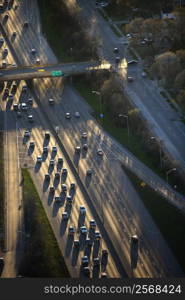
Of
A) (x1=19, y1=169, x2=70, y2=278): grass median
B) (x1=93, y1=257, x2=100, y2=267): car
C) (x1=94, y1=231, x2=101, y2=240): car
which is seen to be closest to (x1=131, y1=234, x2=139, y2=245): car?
(x1=94, y1=231, x2=101, y2=240): car

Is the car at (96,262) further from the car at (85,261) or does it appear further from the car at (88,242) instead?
the car at (88,242)

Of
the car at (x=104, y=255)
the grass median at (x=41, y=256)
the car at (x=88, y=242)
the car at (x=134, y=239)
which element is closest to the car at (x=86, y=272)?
the grass median at (x=41, y=256)

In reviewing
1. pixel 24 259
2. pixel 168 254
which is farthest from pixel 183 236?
pixel 24 259

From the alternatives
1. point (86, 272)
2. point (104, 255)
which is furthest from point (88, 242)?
point (86, 272)

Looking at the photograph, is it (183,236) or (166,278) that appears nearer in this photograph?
(166,278)

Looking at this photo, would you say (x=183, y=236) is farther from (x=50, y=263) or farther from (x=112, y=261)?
(x=50, y=263)

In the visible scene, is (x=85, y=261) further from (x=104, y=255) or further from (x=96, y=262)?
(x=104, y=255)

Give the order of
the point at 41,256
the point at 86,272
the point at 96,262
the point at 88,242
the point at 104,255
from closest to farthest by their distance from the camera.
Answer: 1. the point at 86,272
2. the point at 41,256
3. the point at 96,262
4. the point at 104,255
5. the point at 88,242

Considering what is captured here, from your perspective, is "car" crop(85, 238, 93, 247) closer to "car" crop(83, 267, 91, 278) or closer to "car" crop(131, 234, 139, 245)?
"car" crop(83, 267, 91, 278)

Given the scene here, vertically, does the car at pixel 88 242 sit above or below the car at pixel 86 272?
above

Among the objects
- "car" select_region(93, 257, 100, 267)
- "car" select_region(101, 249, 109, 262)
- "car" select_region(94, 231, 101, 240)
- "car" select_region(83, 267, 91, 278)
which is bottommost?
"car" select_region(83, 267, 91, 278)
